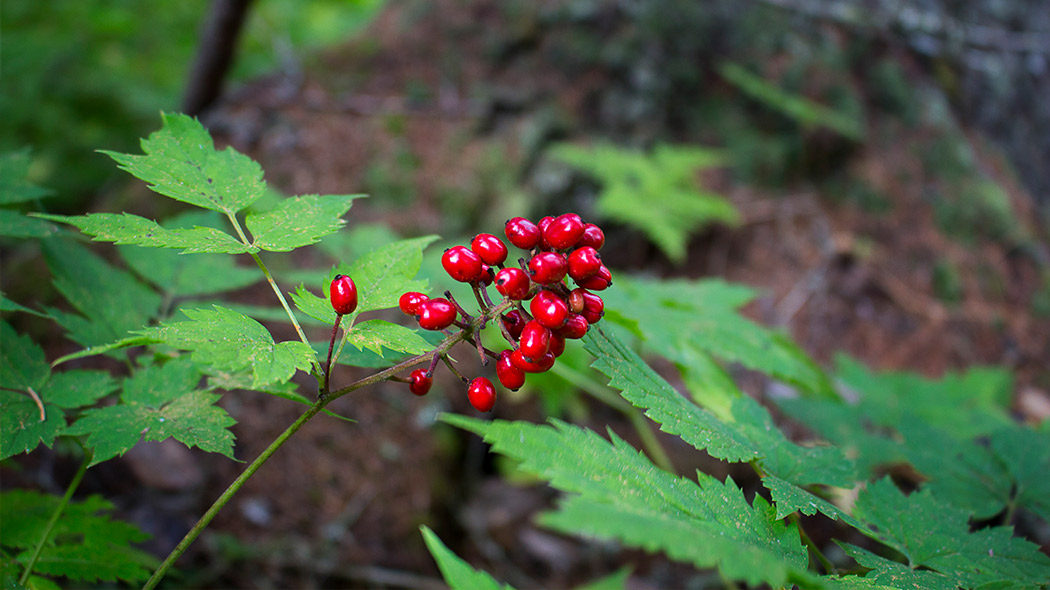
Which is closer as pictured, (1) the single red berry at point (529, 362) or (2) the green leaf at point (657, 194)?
(1) the single red berry at point (529, 362)

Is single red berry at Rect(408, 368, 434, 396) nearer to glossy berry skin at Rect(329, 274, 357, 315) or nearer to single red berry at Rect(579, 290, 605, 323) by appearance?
glossy berry skin at Rect(329, 274, 357, 315)

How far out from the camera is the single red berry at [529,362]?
112cm

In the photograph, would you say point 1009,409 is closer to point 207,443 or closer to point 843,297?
point 843,297

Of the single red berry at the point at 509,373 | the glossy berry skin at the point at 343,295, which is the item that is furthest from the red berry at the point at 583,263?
the glossy berry skin at the point at 343,295

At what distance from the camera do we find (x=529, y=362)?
1.12m

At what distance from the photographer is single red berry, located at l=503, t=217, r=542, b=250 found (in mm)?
1166

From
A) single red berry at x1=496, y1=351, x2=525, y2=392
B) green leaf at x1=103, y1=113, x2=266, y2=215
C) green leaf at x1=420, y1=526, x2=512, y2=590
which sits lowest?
green leaf at x1=420, y1=526, x2=512, y2=590

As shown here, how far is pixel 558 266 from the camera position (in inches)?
42.8

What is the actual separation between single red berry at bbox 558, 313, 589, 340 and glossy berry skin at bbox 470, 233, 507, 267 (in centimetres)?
20

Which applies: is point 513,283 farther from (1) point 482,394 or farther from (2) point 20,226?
(2) point 20,226

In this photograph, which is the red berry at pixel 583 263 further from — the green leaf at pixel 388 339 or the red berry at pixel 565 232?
the green leaf at pixel 388 339

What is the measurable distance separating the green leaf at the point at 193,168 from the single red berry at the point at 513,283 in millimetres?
677

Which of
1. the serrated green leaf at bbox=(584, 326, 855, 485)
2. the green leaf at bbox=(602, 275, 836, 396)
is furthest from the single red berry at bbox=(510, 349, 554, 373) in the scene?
the green leaf at bbox=(602, 275, 836, 396)

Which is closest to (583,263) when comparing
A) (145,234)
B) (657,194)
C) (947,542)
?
(145,234)
